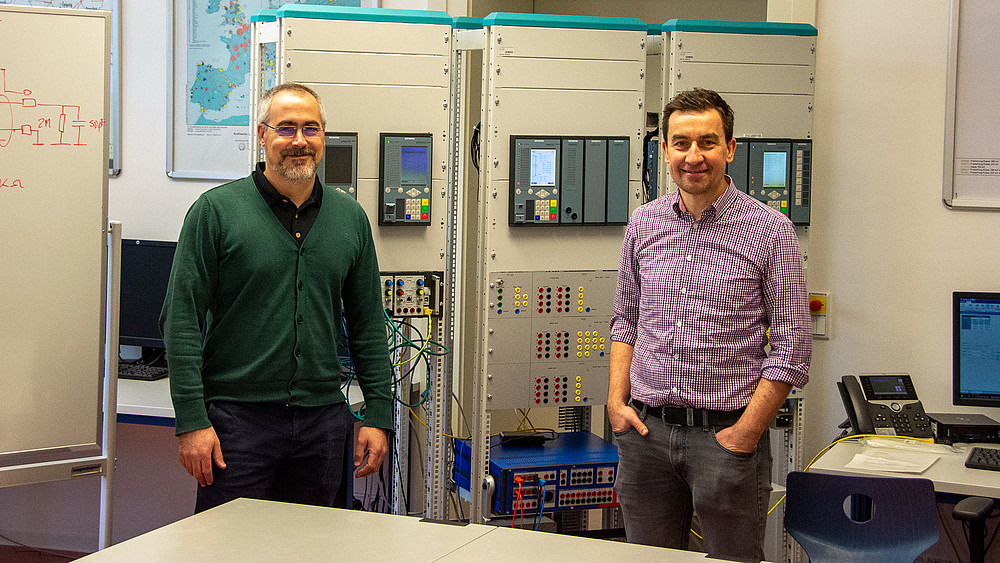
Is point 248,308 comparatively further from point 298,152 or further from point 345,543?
point 345,543

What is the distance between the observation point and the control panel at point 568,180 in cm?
333

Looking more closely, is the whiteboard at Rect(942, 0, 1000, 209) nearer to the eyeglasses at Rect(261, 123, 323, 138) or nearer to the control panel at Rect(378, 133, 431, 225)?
the control panel at Rect(378, 133, 431, 225)

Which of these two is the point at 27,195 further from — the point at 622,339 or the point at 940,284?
the point at 940,284

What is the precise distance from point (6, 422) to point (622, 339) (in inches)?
67.6

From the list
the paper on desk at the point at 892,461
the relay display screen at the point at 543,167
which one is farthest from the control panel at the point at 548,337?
the paper on desk at the point at 892,461

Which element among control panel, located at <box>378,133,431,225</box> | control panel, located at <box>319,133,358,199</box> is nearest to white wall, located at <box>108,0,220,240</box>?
control panel, located at <box>319,133,358,199</box>

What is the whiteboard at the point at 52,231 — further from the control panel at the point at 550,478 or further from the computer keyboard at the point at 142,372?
the control panel at the point at 550,478

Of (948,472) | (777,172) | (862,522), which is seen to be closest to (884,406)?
(948,472)

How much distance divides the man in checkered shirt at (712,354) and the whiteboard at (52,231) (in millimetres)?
1554

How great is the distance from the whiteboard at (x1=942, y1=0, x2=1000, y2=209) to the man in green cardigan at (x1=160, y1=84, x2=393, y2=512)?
2329mm

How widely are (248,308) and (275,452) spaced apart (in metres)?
0.37

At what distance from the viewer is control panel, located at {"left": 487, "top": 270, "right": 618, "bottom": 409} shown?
3396 mm

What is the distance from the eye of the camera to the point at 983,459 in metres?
2.80

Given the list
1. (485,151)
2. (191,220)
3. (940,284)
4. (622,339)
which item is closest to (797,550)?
(940,284)
